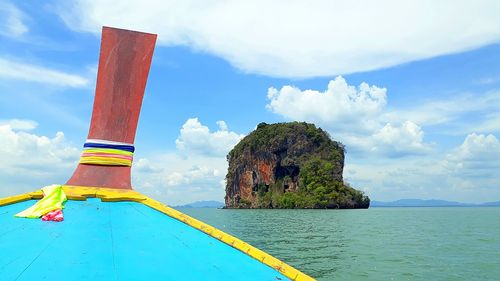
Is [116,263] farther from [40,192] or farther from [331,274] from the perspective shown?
[331,274]

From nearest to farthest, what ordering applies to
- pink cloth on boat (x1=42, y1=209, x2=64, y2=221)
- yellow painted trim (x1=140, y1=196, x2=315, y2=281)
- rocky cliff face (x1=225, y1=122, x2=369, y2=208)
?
1. yellow painted trim (x1=140, y1=196, x2=315, y2=281)
2. pink cloth on boat (x1=42, y1=209, x2=64, y2=221)
3. rocky cliff face (x1=225, y1=122, x2=369, y2=208)

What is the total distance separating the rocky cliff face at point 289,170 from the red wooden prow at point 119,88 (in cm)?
8380

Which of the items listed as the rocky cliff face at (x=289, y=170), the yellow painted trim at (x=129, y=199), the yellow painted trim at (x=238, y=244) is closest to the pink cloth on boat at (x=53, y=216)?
the yellow painted trim at (x=129, y=199)

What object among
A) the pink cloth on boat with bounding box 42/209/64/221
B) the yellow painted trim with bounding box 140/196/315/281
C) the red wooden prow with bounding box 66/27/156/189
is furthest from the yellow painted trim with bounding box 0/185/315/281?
the pink cloth on boat with bounding box 42/209/64/221

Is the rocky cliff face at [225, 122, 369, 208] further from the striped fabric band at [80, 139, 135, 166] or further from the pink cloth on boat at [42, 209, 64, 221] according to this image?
the pink cloth on boat at [42, 209, 64, 221]

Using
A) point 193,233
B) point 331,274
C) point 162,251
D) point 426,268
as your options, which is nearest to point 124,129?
point 193,233

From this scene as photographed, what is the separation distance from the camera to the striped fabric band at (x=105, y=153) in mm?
2941

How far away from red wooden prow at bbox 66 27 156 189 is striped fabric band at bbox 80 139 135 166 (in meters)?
0.03

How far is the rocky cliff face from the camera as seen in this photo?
87.4m

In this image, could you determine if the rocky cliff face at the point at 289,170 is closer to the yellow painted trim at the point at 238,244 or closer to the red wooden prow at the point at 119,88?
the red wooden prow at the point at 119,88

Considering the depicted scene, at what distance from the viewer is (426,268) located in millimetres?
13781

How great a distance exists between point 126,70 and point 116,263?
1621mm

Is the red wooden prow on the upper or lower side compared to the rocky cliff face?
lower

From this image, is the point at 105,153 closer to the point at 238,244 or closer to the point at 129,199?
the point at 129,199
